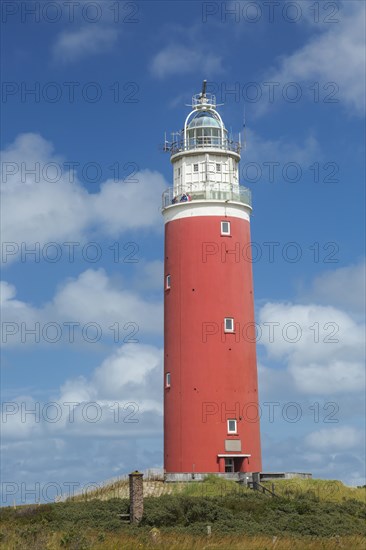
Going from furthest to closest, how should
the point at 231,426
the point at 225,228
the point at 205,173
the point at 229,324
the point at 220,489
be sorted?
the point at 205,173, the point at 225,228, the point at 229,324, the point at 231,426, the point at 220,489

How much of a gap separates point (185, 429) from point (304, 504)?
8.00m

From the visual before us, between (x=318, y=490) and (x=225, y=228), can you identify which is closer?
(x=318, y=490)

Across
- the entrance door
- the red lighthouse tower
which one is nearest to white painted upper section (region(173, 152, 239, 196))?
the red lighthouse tower

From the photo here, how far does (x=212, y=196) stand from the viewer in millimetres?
43344

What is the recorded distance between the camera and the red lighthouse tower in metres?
41.2

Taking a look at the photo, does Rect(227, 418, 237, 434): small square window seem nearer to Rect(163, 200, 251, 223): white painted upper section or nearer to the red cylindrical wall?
the red cylindrical wall

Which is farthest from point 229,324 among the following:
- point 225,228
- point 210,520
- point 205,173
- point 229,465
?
point 210,520

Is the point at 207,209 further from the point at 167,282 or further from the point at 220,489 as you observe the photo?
the point at 220,489

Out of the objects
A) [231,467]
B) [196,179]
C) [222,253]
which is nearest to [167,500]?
[231,467]

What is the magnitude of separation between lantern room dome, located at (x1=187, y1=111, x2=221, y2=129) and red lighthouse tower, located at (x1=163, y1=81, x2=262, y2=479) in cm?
148

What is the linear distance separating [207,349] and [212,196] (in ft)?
23.7

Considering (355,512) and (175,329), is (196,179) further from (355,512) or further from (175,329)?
(355,512)

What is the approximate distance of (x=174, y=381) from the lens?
138 ft

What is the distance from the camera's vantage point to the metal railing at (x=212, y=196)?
43344mm
